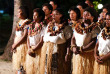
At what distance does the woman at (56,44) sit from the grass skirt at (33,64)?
0.29 metres

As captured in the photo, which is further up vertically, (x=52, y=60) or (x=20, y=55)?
(x=20, y=55)

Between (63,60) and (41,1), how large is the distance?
7.85 m

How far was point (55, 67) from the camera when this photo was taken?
4402mm

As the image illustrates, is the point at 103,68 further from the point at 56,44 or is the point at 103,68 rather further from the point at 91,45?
the point at 56,44

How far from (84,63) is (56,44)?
23.0 inches

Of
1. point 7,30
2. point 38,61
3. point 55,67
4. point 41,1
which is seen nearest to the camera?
point 55,67

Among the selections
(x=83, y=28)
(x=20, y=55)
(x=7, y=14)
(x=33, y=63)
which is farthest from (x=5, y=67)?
(x=7, y=14)

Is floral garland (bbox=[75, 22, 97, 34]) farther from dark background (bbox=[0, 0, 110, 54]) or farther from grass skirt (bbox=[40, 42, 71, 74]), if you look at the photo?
dark background (bbox=[0, 0, 110, 54])

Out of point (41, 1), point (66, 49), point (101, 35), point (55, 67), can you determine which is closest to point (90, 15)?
point (101, 35)

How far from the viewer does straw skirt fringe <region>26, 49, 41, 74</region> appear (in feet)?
15.5

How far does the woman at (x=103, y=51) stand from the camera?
3.76m

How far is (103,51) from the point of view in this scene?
12.5ft

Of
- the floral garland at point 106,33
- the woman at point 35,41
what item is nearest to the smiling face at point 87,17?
the floral garland at point 106,33

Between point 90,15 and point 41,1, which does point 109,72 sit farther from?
point 41,1
